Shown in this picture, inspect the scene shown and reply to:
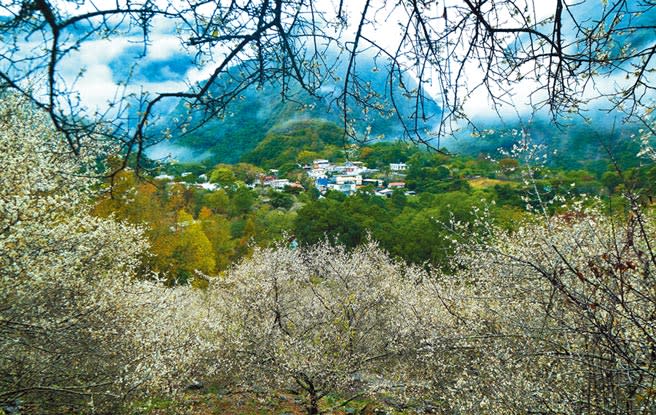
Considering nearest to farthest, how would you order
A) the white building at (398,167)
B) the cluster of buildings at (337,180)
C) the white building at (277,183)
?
the cluster of buildings at (337,180) → the white building at (277,183) → the white building at (398,167)

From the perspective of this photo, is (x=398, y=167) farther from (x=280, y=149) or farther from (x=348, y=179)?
(x=280, y=149)

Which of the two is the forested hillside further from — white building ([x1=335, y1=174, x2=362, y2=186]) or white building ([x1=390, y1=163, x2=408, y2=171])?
white building ([x1=390, y1=163, x2=408, y2=171])

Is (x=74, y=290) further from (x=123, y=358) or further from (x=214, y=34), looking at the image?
(x=214, y=34)

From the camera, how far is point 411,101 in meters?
2.71

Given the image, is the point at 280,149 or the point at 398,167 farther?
the point at 280,149

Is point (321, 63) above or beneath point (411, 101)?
above

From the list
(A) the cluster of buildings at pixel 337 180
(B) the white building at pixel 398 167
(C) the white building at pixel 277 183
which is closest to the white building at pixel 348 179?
(A) the cluster of buildings at pixel 337 180

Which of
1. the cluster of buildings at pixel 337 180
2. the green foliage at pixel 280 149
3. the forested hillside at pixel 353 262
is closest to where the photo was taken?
the forested hillside at pixel 353 262

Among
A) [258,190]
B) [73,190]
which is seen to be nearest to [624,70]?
[73,190]

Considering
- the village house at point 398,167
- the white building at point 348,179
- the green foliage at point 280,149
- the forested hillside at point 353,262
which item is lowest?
the forested hillside at point 353,262

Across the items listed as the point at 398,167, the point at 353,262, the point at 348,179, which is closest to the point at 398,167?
the point at 398,167

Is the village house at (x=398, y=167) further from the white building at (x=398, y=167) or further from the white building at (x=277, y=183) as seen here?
the white building at (x=277, y=183)

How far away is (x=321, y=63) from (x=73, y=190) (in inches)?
347

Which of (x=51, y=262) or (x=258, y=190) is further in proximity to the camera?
(x=258, y=190)
